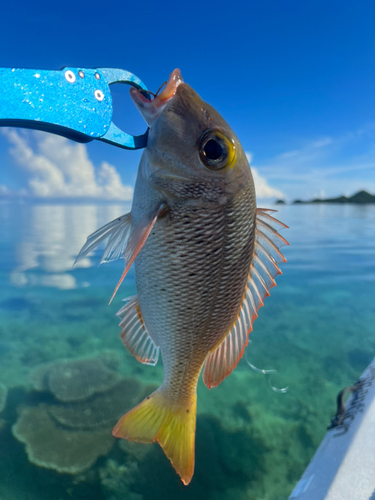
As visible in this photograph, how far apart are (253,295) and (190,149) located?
0.62 metres

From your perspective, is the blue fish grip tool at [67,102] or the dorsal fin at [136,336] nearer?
the blue fish grip tool at [67,102]

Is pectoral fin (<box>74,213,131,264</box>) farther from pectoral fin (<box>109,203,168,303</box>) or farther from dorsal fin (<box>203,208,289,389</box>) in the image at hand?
dorsal fin (<box>203,208,289,389</box>)

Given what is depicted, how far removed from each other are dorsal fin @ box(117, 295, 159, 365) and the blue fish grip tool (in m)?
0.74

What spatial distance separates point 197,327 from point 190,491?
4.83 feet

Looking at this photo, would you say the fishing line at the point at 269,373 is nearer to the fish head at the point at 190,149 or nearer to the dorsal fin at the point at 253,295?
the dorsal fin at the point at 253,295

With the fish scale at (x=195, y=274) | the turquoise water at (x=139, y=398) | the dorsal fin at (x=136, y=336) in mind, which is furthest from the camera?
the turquoise water at (x=139, y=398)

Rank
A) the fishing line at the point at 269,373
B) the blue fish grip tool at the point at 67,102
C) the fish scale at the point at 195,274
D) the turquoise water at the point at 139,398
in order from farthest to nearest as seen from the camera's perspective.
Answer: the fishing line at the point at 269,373, the turquoise water at the point at 139,398, the blue fish grip tool at the point at 67,102, the fish scale at the point at 195,274

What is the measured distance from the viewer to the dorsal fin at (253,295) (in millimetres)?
1114

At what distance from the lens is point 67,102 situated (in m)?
1.21

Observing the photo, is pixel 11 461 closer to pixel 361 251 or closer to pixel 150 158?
pixel 150 158

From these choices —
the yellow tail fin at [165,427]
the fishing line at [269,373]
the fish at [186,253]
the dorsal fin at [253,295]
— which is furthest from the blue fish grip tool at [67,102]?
the fishing line at [269,373]

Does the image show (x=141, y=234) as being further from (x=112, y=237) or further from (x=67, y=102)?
(x=67, y=102)

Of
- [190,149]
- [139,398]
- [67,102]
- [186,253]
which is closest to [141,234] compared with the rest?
[186,253]

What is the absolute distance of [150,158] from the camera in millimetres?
945
